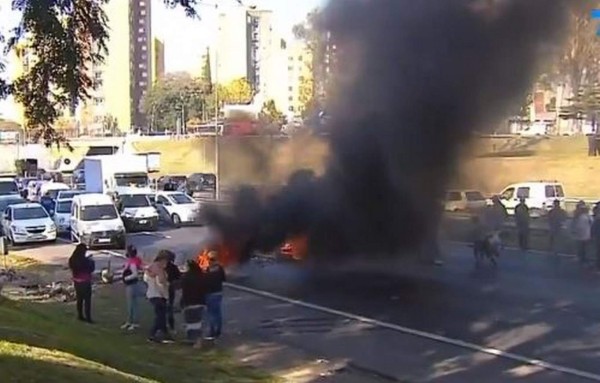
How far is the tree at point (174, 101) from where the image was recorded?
96.2m

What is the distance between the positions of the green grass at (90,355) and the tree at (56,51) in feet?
8.96

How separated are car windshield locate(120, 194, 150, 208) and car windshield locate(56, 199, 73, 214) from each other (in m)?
2.11

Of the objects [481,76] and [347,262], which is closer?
[481,76]

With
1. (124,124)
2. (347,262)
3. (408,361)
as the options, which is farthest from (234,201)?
(124,124)

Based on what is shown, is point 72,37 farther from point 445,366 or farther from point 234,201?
point 234,201

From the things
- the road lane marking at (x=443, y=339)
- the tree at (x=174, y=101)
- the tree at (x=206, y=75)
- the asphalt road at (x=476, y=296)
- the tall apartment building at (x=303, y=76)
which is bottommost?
the road lane marking at (x=443, y=339)

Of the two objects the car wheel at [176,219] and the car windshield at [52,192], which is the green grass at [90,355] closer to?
the car wheel at [176,219]

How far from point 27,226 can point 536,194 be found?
57.8 ft

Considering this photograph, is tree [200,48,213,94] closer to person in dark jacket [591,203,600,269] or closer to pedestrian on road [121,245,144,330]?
person in dark jacket [591,203,600,269]

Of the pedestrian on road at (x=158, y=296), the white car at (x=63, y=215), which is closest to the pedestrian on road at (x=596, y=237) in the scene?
the pedestrian on road at (x=158, y=296)

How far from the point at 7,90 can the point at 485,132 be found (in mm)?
12224

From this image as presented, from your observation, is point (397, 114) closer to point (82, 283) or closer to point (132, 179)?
point (82, 283)

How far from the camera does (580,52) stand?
23.4m

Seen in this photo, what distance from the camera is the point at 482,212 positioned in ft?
80.9
